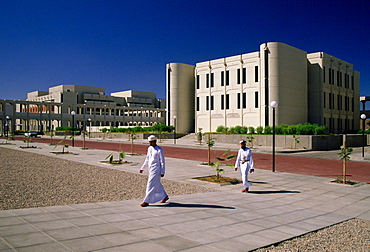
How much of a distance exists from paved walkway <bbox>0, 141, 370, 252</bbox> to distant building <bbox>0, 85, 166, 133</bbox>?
82700 millimetres

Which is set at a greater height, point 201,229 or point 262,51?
point 262,51

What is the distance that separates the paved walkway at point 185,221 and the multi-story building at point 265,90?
37.6 m

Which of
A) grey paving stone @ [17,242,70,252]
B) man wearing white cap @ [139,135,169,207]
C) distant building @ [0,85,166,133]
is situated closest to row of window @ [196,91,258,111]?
man wearing white cap @ [139,135,169,207]

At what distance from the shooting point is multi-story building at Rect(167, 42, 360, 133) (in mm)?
46219

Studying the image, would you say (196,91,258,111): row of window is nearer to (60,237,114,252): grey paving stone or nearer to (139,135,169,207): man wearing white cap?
(139,135,169,207): man wearing white cap

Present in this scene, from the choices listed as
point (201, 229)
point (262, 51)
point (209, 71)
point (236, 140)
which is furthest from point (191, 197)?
point (209, 71)

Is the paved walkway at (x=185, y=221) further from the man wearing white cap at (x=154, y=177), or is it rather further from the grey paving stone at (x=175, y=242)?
the man wearing white cap at (x=154, y=177)

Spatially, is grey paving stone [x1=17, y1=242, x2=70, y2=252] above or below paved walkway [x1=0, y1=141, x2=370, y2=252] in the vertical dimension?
above

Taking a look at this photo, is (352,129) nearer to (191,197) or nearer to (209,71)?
(209,71)

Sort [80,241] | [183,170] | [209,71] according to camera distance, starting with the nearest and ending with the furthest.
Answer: [80,241] → [183,170] → [209,71]

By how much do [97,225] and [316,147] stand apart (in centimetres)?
2917

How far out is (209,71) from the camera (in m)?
56.3

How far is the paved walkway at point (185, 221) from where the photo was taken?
5.27m

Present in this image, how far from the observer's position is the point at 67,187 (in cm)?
1048
